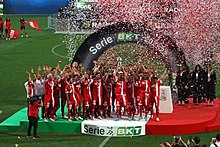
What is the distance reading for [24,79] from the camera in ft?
77.6

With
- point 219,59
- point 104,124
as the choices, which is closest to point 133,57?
point 219,59

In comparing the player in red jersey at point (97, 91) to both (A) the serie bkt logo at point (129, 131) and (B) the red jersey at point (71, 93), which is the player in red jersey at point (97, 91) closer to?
(B) the red jersey at point (71, 93)

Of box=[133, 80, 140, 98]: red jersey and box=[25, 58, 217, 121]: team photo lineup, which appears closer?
box=[25, 58, 217, 121]: team photo lineup

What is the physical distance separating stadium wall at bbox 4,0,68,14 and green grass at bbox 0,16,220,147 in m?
1.56

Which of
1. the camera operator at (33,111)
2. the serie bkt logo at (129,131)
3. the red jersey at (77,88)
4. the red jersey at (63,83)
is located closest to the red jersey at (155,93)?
the serie bkt logo at (129,131)

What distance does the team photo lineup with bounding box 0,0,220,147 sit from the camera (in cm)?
1600

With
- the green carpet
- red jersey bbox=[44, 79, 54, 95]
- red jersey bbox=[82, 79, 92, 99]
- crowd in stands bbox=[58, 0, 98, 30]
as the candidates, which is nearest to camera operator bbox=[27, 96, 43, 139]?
red jersey bbox=[44, 79, 54, 95]

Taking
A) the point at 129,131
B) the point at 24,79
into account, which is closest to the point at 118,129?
the point at 129,131

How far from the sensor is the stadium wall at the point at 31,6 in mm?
46000

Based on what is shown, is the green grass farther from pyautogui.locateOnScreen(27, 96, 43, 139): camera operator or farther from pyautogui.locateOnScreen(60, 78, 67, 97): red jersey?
pyautogui.locateOnScreen(60, 78, 67, 97): red jersey

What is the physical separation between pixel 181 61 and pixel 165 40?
2.56 feet

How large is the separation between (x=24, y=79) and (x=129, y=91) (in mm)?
7916

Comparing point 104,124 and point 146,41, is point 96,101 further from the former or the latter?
point 146,41

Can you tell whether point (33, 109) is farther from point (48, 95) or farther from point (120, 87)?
point (120, 87)
